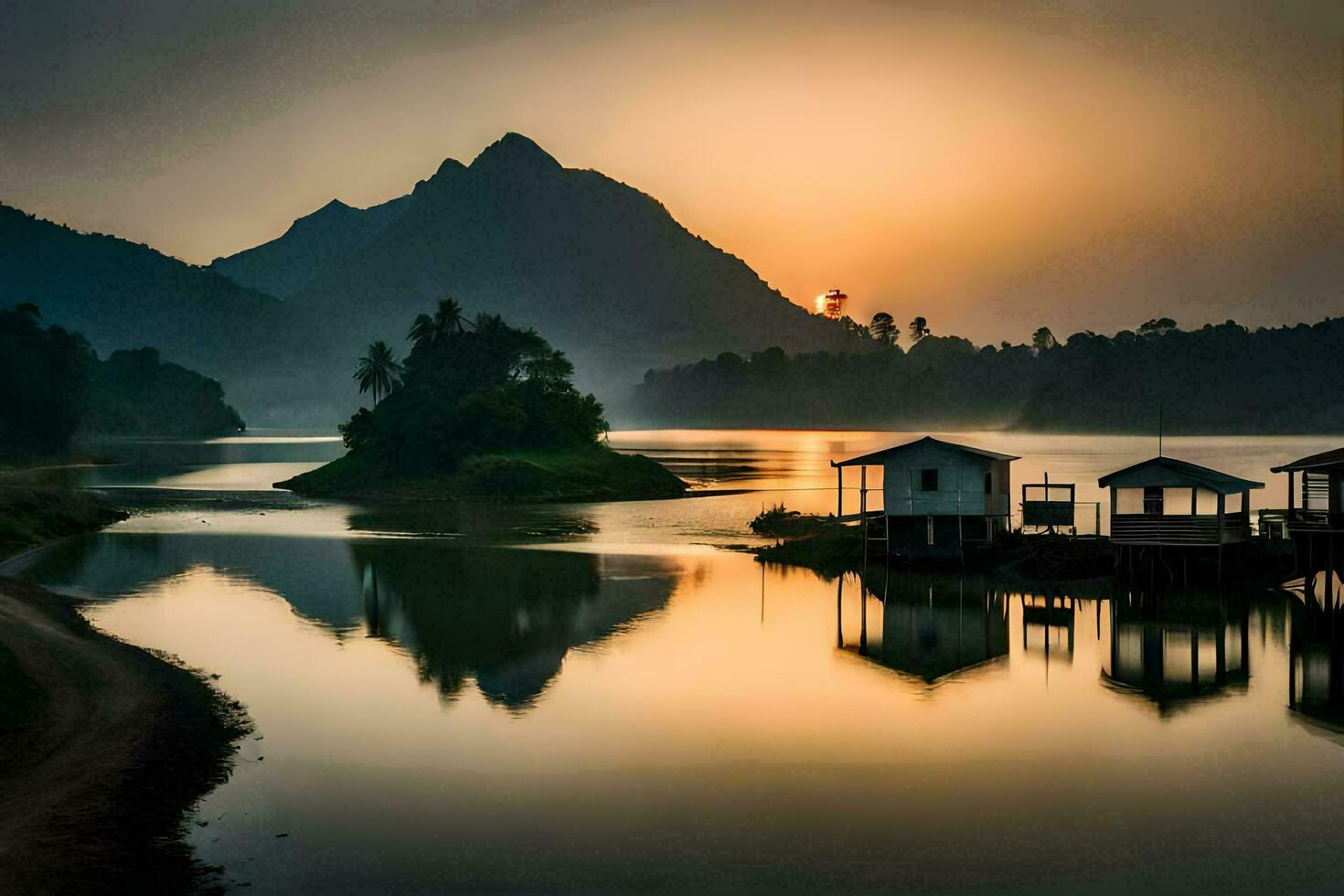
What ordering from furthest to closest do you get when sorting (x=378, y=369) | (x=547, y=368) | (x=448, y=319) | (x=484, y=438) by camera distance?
(x=378, y=369), (x=448, y=319), (x=547, y=368), (x=484, y=438)

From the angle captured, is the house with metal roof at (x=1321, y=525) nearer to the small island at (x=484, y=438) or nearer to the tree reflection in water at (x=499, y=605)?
the tree reflection in water at (x=499, y=605)

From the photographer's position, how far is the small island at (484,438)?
4712 inches

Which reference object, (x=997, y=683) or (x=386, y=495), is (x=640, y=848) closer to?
(x=997, y=683)

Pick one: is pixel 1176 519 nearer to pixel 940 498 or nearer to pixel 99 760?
pixel 940 498

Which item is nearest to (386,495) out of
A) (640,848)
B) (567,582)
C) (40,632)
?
(567,582)

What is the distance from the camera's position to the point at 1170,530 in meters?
53.5

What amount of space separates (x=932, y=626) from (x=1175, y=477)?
611 inches

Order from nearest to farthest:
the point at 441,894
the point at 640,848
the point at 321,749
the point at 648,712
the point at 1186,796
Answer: the point at 441,894 → the point at 640,848 → the point at 1186,796 → the point at 321,749 → the point at 648,712

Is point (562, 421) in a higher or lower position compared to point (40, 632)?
higher

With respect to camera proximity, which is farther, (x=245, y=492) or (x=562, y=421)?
(x=562, y=421)

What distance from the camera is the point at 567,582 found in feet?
191

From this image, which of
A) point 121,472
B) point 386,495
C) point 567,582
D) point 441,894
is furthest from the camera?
point 121,472

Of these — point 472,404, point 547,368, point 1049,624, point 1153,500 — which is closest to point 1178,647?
point 1049,624

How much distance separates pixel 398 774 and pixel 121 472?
14642cm
